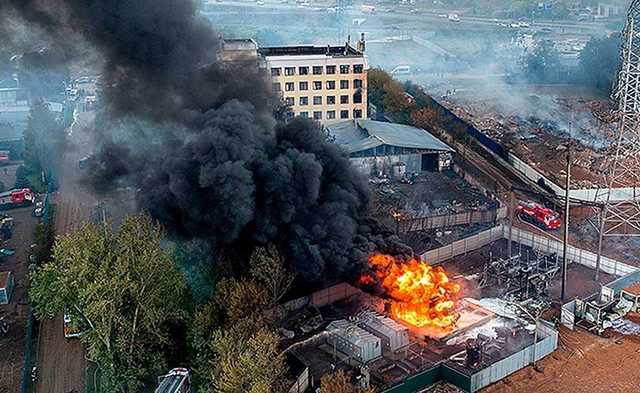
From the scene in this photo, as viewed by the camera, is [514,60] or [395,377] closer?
[395,377]

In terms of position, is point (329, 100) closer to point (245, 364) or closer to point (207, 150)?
point (207, 150)

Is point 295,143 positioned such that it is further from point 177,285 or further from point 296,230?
point 177,285

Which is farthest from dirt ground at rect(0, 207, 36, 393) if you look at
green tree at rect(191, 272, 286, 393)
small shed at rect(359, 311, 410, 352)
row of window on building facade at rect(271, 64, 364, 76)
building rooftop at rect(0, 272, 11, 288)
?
row of window on building facade at rect(271, 64, 364, 76)

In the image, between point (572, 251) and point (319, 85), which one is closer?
point (572, 251)

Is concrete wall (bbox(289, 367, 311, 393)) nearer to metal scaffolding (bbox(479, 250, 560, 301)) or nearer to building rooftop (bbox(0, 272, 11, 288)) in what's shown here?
metal scaffolding (bbox(479, 250, 560, 301))

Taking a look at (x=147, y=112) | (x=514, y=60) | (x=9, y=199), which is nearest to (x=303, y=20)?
(x=514, y=60)

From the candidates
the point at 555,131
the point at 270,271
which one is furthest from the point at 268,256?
the point at 555,131

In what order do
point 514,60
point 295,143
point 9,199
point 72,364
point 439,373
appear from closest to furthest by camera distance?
point 439,373, point 72,364, point 295,143, point 9,199, point 514,60

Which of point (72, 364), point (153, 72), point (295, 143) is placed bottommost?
point (72, 364)

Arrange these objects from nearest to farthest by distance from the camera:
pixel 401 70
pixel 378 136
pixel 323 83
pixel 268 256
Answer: pixel 268 256 → pixel 378 136 → pixel 323 83 → pixel 401 70
